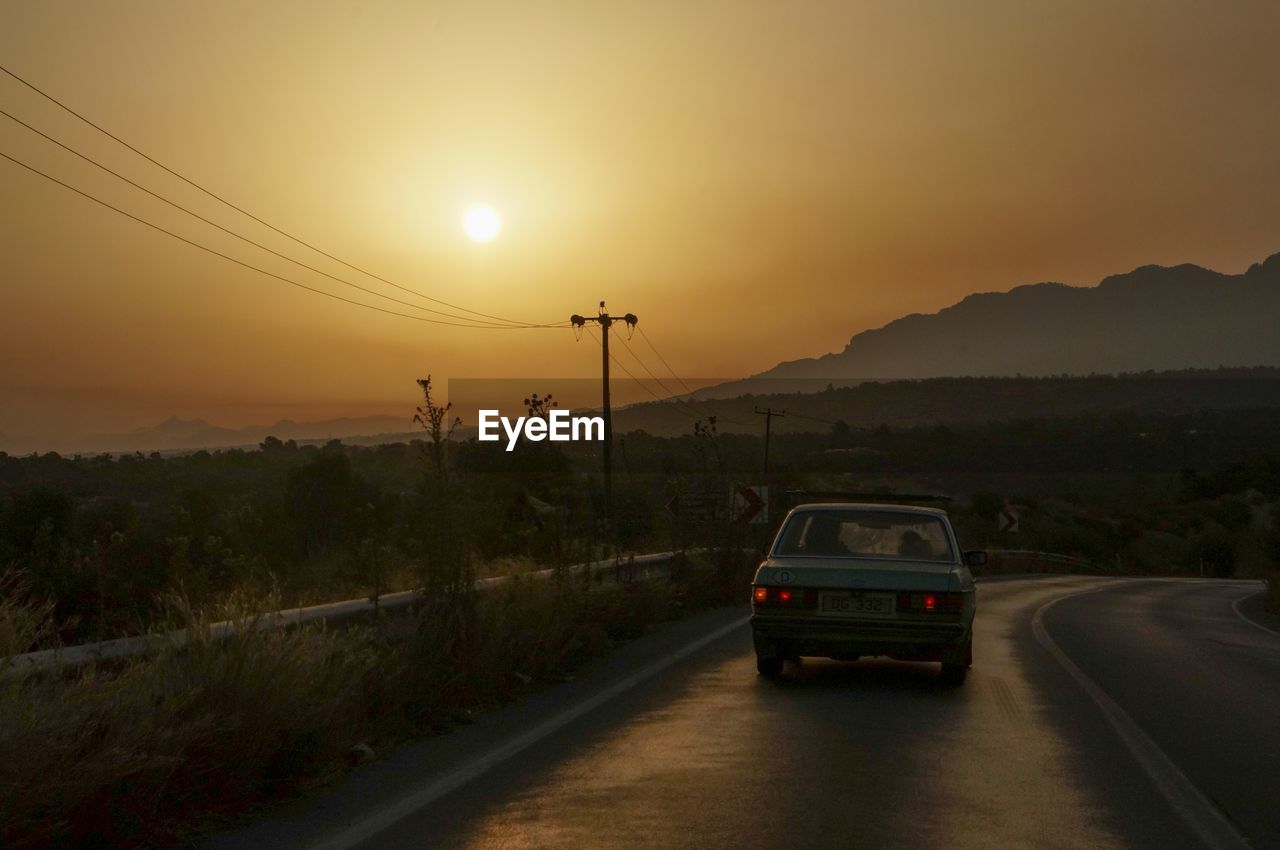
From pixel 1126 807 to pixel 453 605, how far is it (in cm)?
594

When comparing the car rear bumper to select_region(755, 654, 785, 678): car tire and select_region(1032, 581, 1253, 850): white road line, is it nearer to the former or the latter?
select_region(755, 654, 785, 678): car tire

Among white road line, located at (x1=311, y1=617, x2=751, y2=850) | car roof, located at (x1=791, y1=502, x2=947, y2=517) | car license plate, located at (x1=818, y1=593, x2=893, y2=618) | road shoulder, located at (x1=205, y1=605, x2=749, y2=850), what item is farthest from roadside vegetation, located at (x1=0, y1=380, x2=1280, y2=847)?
car license plate, located at (x1=818, y1=593, x2=893, y2=618)

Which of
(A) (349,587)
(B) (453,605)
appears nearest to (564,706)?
(B) (453,605)

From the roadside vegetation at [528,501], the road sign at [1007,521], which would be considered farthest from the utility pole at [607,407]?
the road sign at [1007,521]

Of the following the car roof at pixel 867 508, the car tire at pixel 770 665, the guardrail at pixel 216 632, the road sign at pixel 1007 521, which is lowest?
the car tire at pixel 770 665

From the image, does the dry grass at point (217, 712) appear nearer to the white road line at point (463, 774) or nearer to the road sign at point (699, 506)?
the white road line at point (463, 774)

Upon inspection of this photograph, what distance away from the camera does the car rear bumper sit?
11703mm

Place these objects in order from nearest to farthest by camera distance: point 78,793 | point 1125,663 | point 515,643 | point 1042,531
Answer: point 78,793
point 515,643
point 1125,663
point 1042,531

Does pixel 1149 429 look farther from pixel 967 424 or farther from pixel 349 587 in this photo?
pixel 349 587

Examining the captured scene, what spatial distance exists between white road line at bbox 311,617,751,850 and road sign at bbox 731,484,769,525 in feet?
46.5

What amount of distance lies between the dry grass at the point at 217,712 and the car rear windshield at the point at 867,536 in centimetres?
316

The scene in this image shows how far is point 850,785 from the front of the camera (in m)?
7.49

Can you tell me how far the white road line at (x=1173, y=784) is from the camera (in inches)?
259

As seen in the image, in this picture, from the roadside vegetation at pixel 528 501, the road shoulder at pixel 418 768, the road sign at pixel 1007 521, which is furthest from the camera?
the road sign at pixel 1007 521
